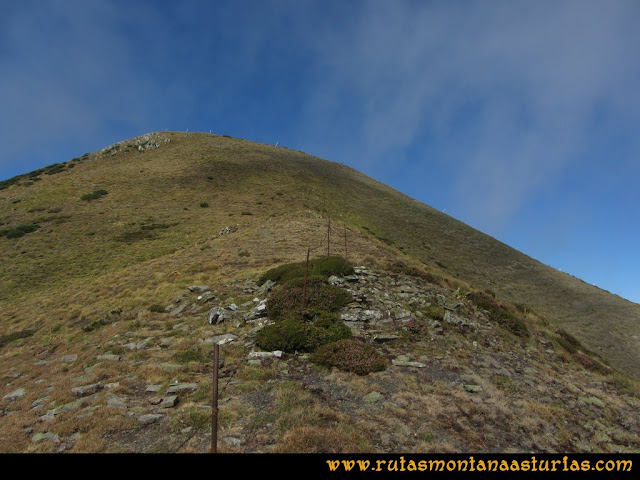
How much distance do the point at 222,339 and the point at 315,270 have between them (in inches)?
254

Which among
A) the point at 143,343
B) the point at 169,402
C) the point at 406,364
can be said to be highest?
the point at 143,343

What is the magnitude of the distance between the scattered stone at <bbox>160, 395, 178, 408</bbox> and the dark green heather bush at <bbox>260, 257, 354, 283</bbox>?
891cm

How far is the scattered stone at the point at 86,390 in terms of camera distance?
11002 mm

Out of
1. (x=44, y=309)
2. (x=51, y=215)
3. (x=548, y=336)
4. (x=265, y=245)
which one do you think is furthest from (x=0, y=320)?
(x=548, y=336)

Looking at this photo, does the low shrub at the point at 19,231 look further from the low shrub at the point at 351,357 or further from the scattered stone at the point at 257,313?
the low shrub at the point at 351,357

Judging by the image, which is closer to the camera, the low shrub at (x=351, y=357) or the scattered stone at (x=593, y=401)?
the scattered stone at (x=593, y=401)

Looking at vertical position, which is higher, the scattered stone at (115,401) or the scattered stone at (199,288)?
the scattered stone at (199,288)

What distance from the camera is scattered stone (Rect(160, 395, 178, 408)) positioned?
31.8 feet

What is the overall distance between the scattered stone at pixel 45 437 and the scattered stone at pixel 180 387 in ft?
9.16

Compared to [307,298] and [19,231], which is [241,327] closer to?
[307,298]

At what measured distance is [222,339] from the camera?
14.0 m

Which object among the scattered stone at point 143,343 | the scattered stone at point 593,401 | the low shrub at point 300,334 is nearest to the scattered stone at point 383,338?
the low shrub at point 300,334

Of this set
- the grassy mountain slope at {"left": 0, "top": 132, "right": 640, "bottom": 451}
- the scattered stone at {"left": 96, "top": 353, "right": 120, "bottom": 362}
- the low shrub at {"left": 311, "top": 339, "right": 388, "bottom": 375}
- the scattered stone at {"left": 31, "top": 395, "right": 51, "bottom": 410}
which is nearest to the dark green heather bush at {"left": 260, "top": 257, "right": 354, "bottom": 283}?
the grassy mountain slope at {"left": 0, "top": 132, "right": 640, "bottom": 451}

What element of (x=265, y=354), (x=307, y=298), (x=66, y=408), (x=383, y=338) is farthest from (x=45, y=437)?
(x=383, y=338)
